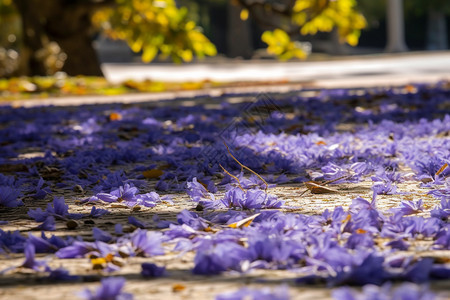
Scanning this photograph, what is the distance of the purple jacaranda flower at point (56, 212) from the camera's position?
2945 millimetres

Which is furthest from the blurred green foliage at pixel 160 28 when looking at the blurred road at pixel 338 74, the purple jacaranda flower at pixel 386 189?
the purple jacaranda flower at pixel 386 189

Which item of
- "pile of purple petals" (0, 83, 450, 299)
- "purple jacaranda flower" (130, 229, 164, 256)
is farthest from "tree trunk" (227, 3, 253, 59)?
"purple jacaranda flower" (130, 229, 164, 256)

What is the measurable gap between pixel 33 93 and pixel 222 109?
273 inches

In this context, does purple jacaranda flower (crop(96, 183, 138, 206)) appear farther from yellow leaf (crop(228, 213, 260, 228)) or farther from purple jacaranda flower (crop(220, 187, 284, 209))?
yellow leaf (crop(228, 213, 260, 228))

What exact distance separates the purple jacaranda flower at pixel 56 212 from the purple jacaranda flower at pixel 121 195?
322mm

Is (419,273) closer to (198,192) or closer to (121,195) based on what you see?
(198,192)

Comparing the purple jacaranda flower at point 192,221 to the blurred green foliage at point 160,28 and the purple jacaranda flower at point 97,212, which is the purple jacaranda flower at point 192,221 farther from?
the blurred green foliage at point 160,28

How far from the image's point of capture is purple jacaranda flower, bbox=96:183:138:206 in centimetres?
336

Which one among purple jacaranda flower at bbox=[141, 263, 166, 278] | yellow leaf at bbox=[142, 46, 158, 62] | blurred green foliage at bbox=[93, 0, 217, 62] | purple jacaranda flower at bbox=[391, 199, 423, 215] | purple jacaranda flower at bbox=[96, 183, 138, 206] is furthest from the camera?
yellow leaf at bbox=[142, 46, 158, 62]

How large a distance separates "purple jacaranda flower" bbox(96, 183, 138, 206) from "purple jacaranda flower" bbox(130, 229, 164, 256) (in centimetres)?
90

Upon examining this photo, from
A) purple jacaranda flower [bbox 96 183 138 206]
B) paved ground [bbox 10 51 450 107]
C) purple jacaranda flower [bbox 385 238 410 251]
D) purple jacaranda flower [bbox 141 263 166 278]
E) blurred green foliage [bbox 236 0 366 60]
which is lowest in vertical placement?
purple jacaranda flower [bbox 385 238 410 251]

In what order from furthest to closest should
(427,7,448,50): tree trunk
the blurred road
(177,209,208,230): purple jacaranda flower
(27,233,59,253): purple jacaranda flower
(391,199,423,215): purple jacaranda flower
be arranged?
(427,7,448,50): tree trunk → the blurred road → (391,199,423,215): purple jacaranda flower → (177,209,208,230): purple jacaranda flower → (27,233,59,253): purple jacaranda flower

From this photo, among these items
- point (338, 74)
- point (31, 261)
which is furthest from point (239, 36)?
point (31, 261)

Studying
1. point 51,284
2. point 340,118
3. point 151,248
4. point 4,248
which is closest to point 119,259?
point 151,248
